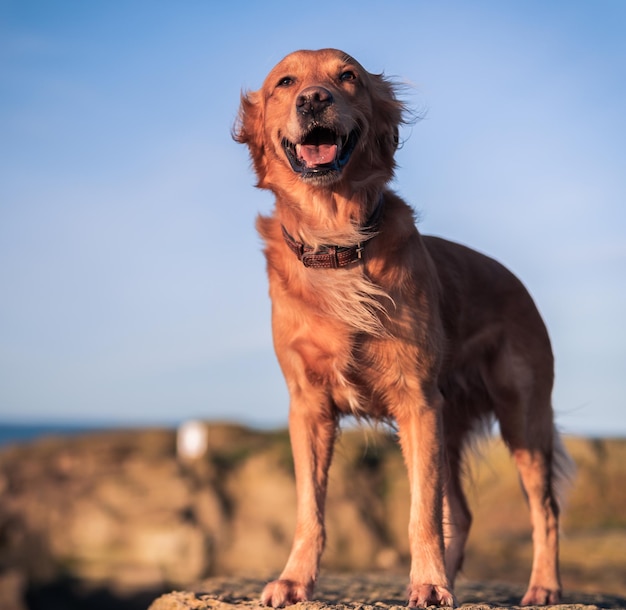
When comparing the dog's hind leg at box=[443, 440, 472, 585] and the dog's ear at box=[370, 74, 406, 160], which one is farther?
the dog's hind leg at box=[443, 440, 472, 585]

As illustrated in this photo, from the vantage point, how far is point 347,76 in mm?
4430

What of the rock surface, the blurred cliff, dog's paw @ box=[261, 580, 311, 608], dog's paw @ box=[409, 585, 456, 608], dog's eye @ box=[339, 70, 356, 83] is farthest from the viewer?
the blurred cliff

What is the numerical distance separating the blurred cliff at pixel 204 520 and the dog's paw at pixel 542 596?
4.89 metres

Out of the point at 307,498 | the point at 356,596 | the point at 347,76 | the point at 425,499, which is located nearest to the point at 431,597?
the point at 425,499

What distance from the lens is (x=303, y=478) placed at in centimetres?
435

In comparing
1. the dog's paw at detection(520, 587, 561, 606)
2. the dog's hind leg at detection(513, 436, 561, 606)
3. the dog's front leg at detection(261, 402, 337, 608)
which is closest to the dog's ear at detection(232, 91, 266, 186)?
the dog's front leg at detection(261, 402, 337, 608)

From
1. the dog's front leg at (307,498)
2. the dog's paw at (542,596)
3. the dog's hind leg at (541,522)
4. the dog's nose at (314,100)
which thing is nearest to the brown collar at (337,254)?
the dog's nose at (314,100)

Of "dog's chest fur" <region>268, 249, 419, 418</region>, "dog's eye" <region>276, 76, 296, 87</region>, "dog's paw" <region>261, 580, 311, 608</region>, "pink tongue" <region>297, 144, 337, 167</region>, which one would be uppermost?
"dog's eye" <region>276, 76, 296, 87</region>

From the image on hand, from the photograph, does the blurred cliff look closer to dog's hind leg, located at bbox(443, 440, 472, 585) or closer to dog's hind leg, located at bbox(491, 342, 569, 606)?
dog's hind leg, located at bbox(443, 440, 472, 585)

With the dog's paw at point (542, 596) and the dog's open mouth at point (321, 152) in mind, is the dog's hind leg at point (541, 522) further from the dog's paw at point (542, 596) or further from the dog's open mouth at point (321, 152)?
the dog's open mouth at point (321, 152)

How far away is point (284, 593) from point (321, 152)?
2041 millimetres

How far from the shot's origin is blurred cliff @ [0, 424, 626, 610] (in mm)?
10820

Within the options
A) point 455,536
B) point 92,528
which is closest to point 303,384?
point 455,536

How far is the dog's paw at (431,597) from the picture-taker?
388cm
